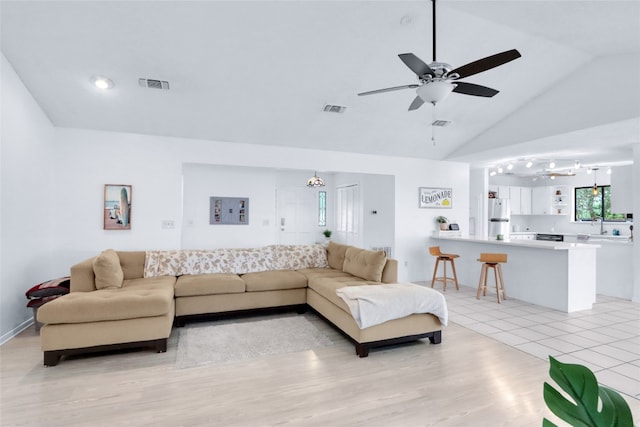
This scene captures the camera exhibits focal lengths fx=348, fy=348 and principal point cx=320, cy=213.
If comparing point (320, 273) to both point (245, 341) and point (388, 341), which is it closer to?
point (245, 341)

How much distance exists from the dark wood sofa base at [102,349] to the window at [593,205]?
9.73 m

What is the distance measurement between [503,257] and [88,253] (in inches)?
240

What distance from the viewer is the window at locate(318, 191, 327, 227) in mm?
9828

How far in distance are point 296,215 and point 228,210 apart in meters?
2.68

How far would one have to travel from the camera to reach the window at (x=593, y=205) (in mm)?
8297

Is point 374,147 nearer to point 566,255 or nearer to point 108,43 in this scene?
point 566,255

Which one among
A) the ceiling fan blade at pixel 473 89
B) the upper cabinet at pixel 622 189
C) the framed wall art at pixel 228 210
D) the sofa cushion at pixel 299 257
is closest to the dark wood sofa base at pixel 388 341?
the sofa cushion at pixel 299 257

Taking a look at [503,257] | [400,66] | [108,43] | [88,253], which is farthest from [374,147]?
[88,253]

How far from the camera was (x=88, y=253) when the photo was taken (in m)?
4.88

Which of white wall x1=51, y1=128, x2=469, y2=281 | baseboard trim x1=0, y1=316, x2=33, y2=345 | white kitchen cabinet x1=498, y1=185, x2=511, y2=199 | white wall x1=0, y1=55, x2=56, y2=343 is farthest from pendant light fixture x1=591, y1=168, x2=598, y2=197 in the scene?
baseboard trim x1=0, y1=316, x2=33, y2=345

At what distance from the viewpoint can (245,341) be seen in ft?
12.0

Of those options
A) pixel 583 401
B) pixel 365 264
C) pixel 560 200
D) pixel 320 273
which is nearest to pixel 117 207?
pixel 320 273

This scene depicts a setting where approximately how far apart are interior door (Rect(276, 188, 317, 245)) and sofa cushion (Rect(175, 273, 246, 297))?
4.79 metres

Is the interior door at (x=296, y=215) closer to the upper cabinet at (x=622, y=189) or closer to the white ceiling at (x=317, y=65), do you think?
the white ceiling at (x=317, y=65)
